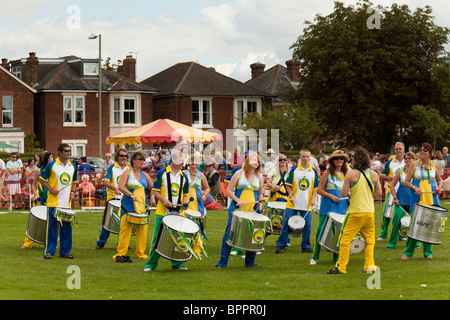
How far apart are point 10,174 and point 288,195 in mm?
13520

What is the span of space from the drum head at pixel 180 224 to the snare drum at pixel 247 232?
21.8 inches

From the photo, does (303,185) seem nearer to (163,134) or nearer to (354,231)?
(354,231)

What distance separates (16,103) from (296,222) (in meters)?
42.3

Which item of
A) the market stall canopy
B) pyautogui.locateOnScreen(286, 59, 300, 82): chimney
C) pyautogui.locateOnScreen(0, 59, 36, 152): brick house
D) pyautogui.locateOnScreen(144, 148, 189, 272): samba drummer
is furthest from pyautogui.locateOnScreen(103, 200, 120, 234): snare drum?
pyautogui.locateOnScreen(286, 59, 300, 82): chimney

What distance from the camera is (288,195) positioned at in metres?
14.6

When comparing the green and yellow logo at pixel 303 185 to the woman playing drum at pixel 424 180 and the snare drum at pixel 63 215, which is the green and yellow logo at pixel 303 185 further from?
the snare drum at pixel 63 215

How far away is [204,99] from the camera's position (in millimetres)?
58719

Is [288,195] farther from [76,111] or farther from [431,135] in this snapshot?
[76,111]

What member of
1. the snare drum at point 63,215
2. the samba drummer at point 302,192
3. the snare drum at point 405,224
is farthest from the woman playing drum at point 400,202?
the snare drum at point 63,215

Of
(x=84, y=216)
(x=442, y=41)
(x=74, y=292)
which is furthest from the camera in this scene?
(x=442, y=41)

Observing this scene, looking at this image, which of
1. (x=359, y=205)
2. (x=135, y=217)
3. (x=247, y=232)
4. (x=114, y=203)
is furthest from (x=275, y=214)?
(x=359, y=205)

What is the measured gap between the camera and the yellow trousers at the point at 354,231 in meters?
11.2

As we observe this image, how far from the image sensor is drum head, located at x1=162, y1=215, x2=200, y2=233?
38.2 ft
